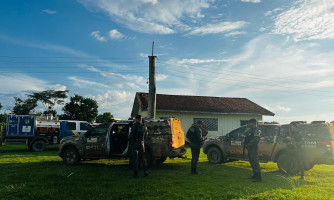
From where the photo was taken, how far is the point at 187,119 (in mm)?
Answer: 22484

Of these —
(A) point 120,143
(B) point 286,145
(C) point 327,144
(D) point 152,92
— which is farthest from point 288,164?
(D) point 152,92

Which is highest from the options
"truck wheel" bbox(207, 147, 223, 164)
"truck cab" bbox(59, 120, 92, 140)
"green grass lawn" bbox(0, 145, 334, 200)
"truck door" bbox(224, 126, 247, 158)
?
"truck cab" bbox(59, 120, 92, 140)

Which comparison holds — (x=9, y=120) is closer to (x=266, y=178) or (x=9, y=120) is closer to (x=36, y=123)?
(x=36, y=123)

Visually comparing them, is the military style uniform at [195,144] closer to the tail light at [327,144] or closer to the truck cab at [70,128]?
the tail light at [327,144]

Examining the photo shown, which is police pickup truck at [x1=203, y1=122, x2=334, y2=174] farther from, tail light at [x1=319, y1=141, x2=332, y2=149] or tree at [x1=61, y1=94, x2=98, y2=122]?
tree at [x1=61, y1=94, x2=98, y2=122]

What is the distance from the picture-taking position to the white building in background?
2227 centimetres

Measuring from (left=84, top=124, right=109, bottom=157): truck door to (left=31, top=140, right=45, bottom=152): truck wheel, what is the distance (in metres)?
7.46

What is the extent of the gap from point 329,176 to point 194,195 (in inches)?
237

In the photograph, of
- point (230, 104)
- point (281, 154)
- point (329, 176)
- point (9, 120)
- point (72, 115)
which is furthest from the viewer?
point (72, 115)

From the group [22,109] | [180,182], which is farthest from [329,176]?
[22,109]

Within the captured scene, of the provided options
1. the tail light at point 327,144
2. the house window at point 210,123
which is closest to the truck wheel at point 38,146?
the house window at point 210,123

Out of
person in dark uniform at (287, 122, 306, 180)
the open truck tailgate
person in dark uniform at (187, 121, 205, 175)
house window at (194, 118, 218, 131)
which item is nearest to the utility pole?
the open truck tailgate

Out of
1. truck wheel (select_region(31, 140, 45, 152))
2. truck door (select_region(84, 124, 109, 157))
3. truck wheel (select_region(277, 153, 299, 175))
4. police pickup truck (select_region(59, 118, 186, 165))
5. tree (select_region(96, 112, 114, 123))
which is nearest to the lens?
truck wheel (select_region(277, 153, 299, 175))

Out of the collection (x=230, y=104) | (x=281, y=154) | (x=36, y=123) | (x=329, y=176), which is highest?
(x=230, y=104)
